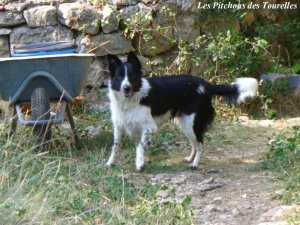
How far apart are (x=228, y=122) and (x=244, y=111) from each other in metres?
0.74

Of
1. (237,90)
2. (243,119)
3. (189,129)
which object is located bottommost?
(243,119)

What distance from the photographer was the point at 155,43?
811 centimetres

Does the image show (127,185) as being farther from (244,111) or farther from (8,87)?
(244,111)

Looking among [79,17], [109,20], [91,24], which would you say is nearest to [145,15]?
[109,20]

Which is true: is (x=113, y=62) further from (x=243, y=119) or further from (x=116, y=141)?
(x=243, y=119)

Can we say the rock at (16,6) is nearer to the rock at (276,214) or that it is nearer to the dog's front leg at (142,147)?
the dog's front leg at (142,147)

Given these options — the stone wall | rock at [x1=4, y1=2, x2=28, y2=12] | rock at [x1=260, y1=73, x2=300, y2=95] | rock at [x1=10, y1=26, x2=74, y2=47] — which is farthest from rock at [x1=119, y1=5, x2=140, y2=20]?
rock at [x1=260, y1=73, x2=300, y2=95]

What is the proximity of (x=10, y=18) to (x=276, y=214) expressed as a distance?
468 centimetres

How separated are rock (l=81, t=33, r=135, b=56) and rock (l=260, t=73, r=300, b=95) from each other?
197 cm

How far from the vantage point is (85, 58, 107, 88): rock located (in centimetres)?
788

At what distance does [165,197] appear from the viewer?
463 centimetres

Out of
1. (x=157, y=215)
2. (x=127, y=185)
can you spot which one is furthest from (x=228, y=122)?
(x=157, y=215)

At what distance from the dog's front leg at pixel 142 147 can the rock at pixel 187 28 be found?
8.64 feet

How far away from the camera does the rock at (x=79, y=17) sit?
7688 mm
